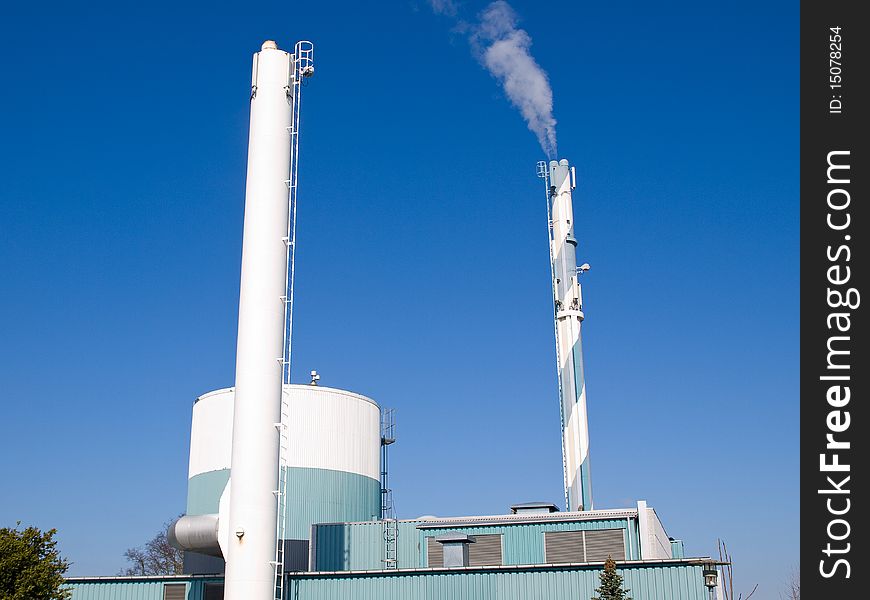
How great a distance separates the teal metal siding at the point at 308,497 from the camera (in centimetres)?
4175

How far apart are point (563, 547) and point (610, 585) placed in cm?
859

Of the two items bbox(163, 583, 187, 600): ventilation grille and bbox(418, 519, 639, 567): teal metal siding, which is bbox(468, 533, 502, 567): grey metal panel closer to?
bbox(418, 519, 639, 567): teal metal siding

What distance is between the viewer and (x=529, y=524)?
36375 millimetres

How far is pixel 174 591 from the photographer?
3322 cm

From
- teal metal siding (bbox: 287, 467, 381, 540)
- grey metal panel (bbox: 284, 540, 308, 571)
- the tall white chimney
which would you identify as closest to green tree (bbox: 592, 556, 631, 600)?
the tall white chimney

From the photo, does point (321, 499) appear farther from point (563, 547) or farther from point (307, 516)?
point (563, 547)

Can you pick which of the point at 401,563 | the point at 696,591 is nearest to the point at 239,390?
the point at 401,563

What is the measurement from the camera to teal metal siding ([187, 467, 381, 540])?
41750 millimetres

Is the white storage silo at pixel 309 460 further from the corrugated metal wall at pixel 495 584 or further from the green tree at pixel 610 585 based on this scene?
the green tree at pixel 610 585

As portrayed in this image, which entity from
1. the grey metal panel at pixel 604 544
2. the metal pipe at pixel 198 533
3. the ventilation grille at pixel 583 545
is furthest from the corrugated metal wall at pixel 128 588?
the grey metal panel at pixel 604 544

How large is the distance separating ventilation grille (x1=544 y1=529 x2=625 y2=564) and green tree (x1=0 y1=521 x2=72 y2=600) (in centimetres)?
1733

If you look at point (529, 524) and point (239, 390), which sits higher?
point (239, 390)
